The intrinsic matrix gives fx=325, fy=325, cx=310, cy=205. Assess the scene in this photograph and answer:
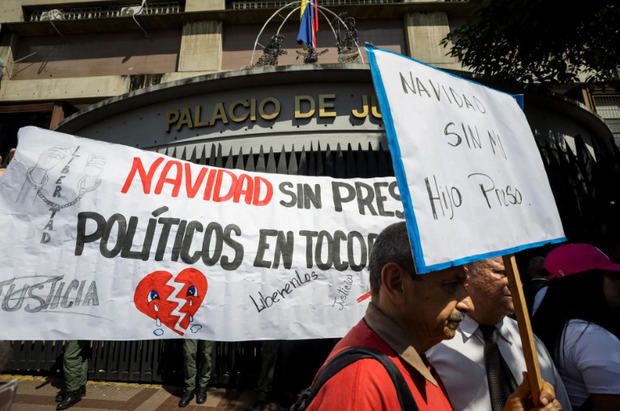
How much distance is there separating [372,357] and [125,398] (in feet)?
18.0

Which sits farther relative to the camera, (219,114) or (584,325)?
(219,114)

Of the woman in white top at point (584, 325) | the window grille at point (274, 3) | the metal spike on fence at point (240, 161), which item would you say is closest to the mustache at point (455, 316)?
the woman in white top at point (584, 325)

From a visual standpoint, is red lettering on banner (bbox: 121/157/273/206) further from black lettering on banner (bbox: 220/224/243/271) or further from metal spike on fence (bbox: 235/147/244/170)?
metal spike on fence (bbox: 235/147/244/170)

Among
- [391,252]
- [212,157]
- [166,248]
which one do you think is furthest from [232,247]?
[212,157]

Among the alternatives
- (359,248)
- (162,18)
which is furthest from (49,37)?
(359,248)

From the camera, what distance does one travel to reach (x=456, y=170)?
4.13 feet

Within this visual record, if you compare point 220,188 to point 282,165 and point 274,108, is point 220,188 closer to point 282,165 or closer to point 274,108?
point 282,165

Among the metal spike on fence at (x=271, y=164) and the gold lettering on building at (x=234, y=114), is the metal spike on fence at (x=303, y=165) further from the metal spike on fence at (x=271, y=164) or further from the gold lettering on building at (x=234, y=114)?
the gold lettering on building at (x=234, y=114)

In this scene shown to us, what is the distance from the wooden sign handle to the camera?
1.25 meters

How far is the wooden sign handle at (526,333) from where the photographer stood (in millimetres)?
1246

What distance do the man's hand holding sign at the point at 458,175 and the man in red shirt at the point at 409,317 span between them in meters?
0.14

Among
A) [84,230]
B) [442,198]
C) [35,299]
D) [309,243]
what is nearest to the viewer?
[442,198]

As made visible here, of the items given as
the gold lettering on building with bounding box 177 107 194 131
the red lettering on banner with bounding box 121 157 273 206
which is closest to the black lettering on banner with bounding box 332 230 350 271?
the red lettering on banner with bounding box 121 157 273 206

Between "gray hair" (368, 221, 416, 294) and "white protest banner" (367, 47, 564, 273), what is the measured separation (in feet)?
0.46
